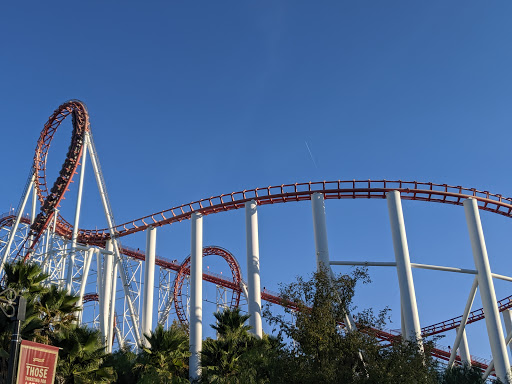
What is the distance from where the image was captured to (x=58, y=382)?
14.1 meters

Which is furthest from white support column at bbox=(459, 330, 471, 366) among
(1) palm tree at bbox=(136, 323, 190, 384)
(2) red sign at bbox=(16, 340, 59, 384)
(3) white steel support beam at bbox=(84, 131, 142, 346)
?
(2) red sign at bbox=(16, 340, 59, 384)

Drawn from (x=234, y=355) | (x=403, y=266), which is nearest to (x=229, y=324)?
(x=234, y=355)

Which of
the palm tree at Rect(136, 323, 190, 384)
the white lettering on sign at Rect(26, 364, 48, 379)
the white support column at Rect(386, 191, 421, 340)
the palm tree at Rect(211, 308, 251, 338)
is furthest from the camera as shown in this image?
the white support column at Rect(386, 191, 421, 340)

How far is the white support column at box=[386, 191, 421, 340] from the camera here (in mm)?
21797

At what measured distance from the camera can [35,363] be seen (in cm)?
989

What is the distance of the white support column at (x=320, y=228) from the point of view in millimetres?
23297

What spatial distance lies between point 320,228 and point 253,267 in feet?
10.5

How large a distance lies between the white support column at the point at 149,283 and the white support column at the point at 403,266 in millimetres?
10987

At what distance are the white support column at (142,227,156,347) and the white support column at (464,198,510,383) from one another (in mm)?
14041

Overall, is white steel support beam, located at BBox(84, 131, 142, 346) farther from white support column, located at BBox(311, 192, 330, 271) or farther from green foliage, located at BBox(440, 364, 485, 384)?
green foliage, located at BBox(440, 364, 485, 384)

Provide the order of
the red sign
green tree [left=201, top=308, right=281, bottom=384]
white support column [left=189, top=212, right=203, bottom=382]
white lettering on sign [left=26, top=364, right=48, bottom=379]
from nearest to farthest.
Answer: the red sign
white lettering on sign [left=26, top=364, right=48, bottom=379]
green tree [left=201, top=308, right=281, bottom=384]
white support column [left=189, top=212, right=203, bottom=382]

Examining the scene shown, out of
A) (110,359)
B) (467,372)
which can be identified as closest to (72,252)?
(110,359)

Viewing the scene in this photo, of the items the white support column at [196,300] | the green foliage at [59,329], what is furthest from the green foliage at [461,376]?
the green foliage at [59,329]

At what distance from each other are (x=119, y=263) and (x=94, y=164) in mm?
5125
